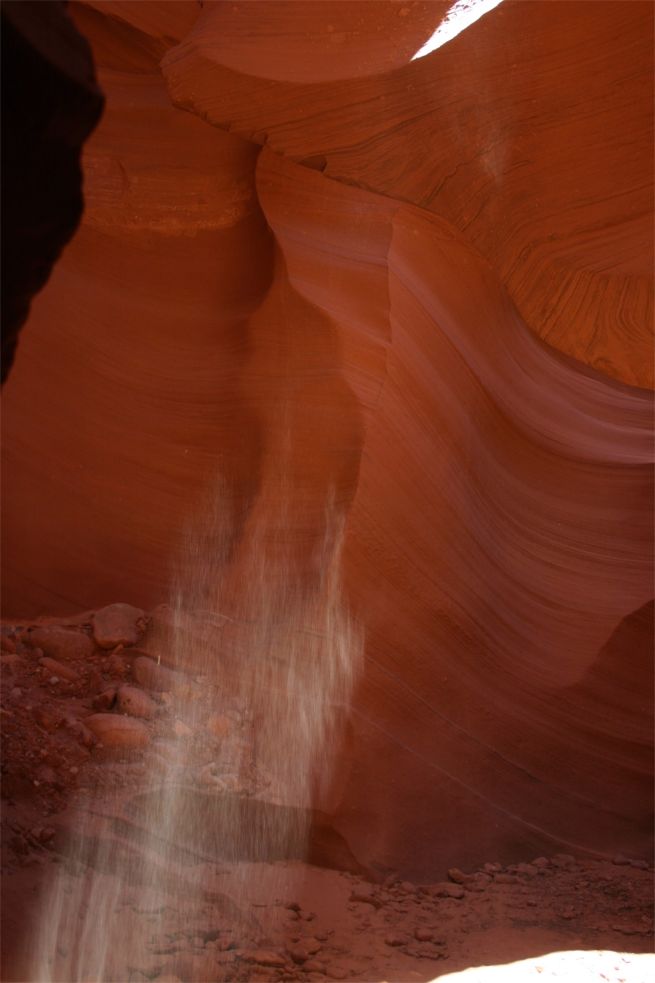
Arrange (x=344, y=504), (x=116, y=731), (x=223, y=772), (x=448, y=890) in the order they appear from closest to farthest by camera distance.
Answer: (x=116, y=731)
(x=223, y=772)
(x=448, y=890)
(x=344, y=504)

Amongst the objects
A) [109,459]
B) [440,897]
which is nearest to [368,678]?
[440,897]

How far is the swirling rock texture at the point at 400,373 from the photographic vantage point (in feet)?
12.6

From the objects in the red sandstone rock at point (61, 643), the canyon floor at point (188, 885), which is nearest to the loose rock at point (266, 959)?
the canyon floor at point (188, 885)

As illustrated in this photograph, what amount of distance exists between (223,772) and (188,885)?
1.46 feet

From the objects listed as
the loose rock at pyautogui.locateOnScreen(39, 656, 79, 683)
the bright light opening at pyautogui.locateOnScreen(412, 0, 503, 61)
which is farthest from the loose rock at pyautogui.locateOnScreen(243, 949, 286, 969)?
the bright light opening at pyautogui.locateOnScreen(412, 0, 503, 61)

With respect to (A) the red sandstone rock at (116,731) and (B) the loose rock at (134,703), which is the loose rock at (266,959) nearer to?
(A) the red sandstone rock at (116,731)

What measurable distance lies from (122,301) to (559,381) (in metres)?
1.85

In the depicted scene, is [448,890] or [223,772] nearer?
[223,772]

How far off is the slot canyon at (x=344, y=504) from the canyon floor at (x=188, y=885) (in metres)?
0.01

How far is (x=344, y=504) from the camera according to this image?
12.7 feet

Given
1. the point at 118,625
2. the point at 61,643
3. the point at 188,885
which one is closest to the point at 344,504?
the point at 118,625

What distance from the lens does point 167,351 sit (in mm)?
4461

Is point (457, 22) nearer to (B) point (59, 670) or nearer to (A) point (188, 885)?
(B) point (59, 670)

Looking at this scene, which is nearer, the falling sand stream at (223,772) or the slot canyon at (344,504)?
the falling sand stream at (223,772)
